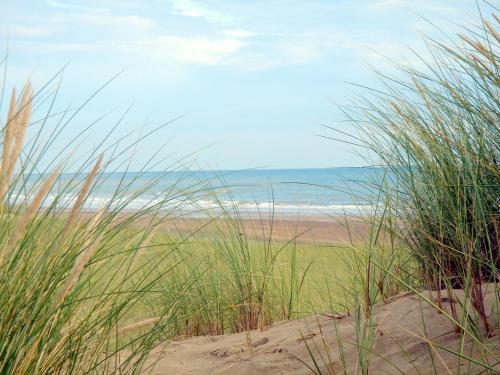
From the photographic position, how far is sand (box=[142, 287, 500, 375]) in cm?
223

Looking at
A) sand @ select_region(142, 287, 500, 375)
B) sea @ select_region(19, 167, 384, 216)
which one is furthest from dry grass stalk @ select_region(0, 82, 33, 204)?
sand @ select_region(142, 287, 500, 375)

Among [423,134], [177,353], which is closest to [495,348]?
[423,134]

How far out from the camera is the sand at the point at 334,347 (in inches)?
87.7

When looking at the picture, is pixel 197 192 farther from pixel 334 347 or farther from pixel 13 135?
pixel 13 135

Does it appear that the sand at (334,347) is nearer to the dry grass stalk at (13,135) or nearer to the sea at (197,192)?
the sea at (197,192)

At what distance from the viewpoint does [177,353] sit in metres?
3.21

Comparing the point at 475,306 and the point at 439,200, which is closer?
the point at 475,306

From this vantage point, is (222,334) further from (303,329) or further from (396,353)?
(396,353)

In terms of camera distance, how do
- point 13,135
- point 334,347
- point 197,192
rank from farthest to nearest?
point 197,192 < point 334,347 < point 13,135

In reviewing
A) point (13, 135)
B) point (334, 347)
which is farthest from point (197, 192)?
point (13, 135)

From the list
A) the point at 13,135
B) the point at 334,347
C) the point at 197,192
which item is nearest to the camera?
the point at 13,135

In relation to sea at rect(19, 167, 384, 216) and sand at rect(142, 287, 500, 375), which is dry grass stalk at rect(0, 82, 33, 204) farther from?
sand at rect(142, 287, 500, 375)

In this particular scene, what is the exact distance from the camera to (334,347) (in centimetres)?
263

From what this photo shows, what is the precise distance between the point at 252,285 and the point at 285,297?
0.41 m
